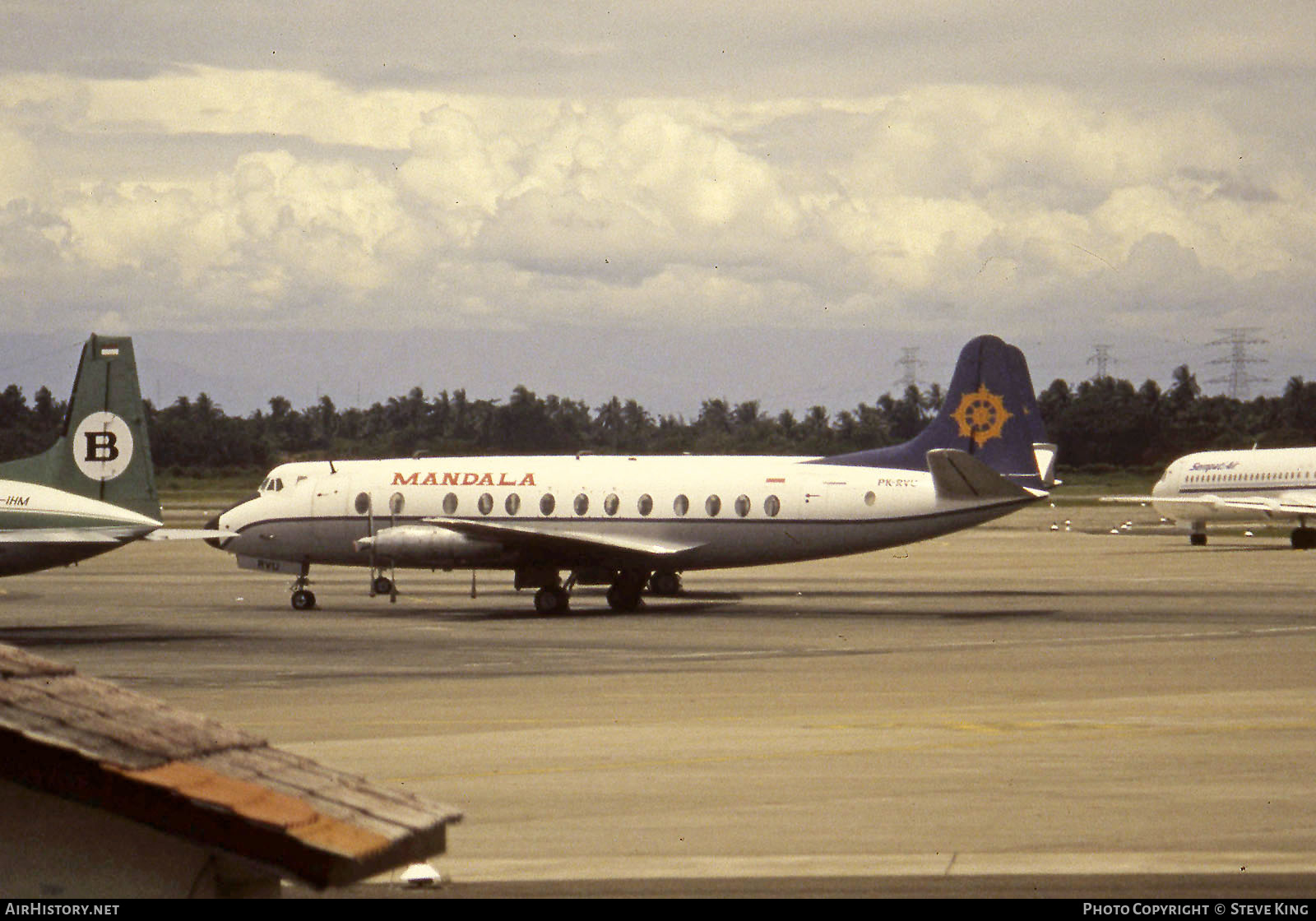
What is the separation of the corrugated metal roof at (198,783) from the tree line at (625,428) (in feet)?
334

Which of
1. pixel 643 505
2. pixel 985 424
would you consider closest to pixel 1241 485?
pixel 985 424

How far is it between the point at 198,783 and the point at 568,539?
33878 mm

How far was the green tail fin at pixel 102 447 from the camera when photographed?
3080 centimetres

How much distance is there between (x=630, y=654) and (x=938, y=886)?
17.9 metres

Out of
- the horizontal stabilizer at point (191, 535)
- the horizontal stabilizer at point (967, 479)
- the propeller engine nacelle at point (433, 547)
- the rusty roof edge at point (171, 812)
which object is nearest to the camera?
the rusty roof edge at point (171, 812)

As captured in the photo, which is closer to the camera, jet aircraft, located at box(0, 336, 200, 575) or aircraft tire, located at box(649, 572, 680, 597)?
jet aircraft, located at box(0, 336, 200, 575)

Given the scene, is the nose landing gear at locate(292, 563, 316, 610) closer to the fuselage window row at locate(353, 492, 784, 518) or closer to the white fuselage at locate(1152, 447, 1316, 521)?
the fuselage window row at locate(353, 492, 784, 518)

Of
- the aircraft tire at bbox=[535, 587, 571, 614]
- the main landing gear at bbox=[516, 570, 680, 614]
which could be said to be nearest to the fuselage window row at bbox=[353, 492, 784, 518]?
the main landing gear at bbox=[516, 570, 680, 614]

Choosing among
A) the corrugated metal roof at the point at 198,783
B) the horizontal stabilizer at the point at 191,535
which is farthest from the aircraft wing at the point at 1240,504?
the corrugated metal roof at the point at 198,783

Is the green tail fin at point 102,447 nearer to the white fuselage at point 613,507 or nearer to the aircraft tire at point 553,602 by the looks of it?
the white fuselage at point 613,507

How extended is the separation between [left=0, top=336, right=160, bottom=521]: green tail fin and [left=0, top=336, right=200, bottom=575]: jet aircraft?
0.05 feet

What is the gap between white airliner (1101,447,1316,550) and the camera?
6875 centimetres

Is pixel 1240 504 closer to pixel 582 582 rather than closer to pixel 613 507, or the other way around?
pixel 613 507

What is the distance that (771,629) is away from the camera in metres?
34.2
